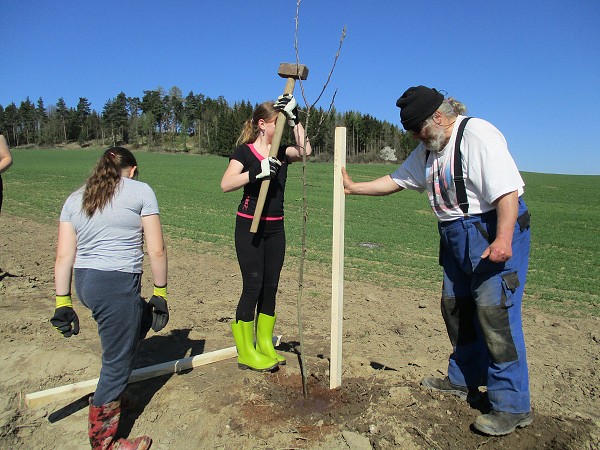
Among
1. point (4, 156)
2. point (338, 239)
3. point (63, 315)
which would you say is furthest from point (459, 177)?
point (4, 156)

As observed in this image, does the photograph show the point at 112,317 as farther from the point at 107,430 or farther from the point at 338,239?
the point at 338,239

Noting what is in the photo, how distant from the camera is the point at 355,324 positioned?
601cm

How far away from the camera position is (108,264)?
3287 mm

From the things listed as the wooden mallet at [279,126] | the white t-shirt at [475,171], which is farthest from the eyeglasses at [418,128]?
the wooden mallet at [279,126]

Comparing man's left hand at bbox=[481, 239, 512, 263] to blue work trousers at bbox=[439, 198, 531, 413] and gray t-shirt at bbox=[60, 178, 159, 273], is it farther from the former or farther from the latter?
gray t-shirt at bbox=[60, 178, 159, 273]

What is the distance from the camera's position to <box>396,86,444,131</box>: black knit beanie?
3375mm

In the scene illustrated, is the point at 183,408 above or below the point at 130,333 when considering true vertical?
below

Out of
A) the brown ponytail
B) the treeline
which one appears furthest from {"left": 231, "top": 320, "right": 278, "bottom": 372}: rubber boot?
the treeline

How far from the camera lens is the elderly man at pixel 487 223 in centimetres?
321

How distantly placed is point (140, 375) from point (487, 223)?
2.98 metres

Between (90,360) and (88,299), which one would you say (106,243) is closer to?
(88,299)

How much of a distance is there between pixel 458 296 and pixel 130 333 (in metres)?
2.34

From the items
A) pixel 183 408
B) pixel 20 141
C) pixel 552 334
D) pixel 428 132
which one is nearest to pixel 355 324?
pixel 552 334

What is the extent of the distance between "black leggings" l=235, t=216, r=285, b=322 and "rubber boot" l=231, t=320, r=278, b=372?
7 cm
